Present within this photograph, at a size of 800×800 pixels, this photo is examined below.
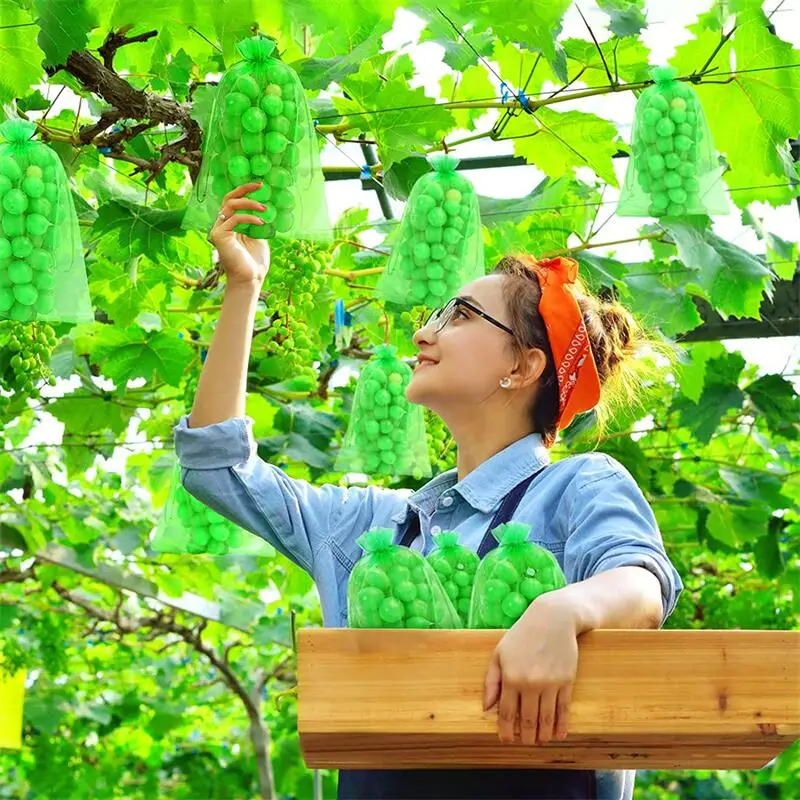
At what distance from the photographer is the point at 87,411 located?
181 inches

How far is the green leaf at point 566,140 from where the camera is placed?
3193mm

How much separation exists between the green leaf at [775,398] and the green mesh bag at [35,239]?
3.09 meters

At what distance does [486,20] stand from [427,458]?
46.8 inches

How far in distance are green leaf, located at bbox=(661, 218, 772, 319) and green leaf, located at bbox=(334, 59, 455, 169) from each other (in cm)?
79

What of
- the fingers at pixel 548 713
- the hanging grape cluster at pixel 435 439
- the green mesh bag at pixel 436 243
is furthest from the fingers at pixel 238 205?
the hanging grape cluster at pixel 435 439

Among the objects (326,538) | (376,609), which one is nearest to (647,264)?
(326,538)

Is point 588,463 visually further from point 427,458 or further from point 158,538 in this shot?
point 158,538

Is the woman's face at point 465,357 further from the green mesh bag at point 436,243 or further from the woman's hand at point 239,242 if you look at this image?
the green mesh bag at point 436,243

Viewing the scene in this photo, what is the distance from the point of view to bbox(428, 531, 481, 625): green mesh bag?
1653 millimetres

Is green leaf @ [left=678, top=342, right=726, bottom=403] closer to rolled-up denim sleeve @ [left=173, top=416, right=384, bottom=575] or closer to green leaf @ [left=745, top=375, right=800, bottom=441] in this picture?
green leaf @ [left=745, top=375, right=800, bottom=441]

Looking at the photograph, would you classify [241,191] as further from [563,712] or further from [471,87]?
[471,87]

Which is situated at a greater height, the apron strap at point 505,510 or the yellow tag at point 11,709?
the yellow tag at point 11,709

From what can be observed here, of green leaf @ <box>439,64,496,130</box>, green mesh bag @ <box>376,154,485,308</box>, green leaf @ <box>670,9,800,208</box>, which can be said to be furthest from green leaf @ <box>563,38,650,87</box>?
green mesh bag @ <box>376,154,485,308</box>

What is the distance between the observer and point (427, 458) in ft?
11.7
